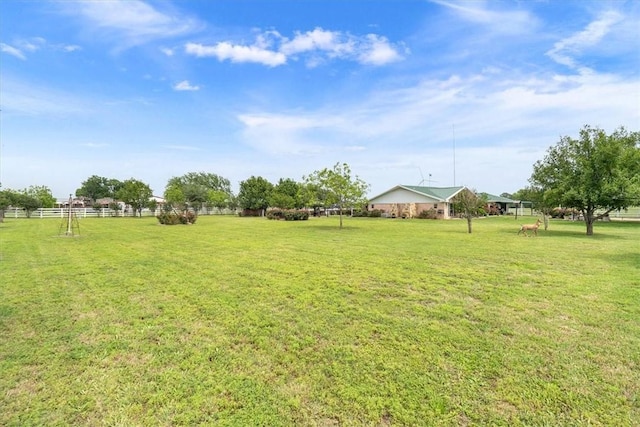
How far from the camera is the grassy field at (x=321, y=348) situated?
242cm

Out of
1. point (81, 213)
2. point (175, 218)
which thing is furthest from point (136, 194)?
point (175, 218)

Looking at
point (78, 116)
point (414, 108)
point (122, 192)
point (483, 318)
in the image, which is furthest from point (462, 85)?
point (122, 192)

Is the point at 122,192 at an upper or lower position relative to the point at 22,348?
upper

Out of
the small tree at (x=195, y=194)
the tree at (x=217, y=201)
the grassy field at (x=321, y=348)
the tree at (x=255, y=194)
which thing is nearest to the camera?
the grassy field at (x=321, y=348)

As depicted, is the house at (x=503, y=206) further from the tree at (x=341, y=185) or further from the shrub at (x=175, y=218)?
the shrub at (x=175, y=218)

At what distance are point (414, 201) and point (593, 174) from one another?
22.4 m

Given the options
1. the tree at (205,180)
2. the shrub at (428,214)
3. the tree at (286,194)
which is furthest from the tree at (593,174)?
the tree at (205,180)

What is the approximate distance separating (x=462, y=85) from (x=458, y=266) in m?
13.7

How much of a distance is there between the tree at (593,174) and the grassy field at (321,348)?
9411 mm

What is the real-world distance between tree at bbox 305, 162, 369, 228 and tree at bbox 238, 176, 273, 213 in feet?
86.1

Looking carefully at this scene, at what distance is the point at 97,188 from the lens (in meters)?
80.6

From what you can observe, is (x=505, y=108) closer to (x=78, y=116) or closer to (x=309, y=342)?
(x=309, y=342)

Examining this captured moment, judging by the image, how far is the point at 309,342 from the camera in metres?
3.54

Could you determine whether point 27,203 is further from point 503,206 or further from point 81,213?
point 503,206
